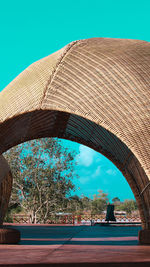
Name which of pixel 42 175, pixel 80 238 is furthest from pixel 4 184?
pixel 42 175

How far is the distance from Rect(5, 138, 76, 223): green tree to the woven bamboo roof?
33.6 ft

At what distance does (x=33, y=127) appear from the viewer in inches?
216

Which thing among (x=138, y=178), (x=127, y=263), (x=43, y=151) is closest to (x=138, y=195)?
(x=138, y=178)

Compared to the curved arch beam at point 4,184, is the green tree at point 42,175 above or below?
above

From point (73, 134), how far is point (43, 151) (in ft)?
31.6

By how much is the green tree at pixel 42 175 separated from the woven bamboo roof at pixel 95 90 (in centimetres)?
1024

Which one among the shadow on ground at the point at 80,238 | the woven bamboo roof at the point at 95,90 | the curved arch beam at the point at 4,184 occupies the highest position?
the woven bamboo roof at the point at 95,90

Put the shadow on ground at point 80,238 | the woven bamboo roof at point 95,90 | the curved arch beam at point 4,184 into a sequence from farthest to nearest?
the curved arch beam at point 4,184 → the shadow on ground at point 80,238 → the woven bamboo roof at point 95,90

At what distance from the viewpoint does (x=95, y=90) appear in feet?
13.2

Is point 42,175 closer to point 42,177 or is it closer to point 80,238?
point 42,177

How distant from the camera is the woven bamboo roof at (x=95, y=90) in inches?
148

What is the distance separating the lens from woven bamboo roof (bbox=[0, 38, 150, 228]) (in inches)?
148

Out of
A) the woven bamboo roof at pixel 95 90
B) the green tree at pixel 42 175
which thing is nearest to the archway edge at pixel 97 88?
the woven bamboo roof at pixel 95 90

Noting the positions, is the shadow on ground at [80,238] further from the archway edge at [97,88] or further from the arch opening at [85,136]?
the archway edge at [97,88]
